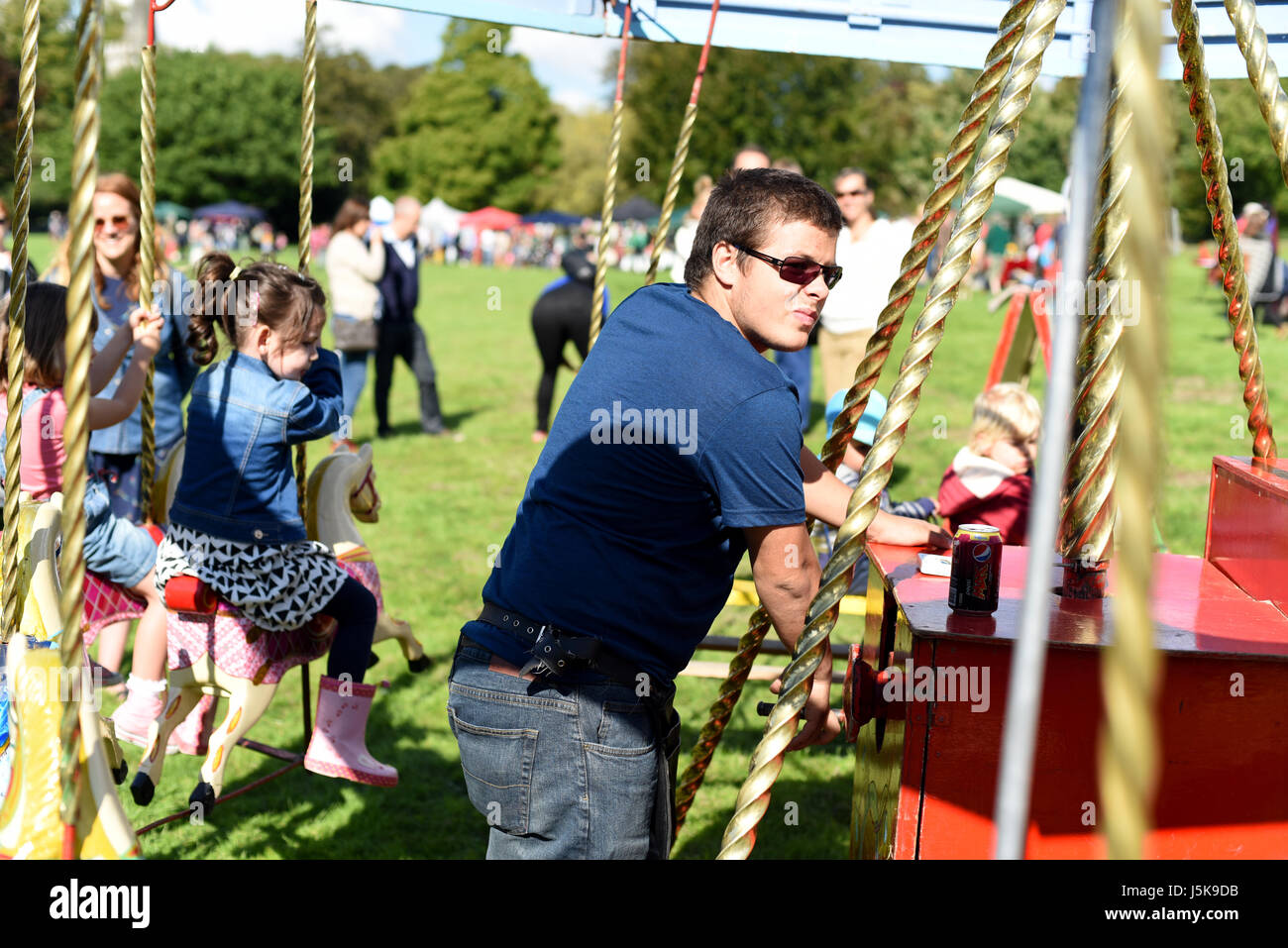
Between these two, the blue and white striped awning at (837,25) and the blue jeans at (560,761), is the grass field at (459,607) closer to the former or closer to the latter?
the blue jeans at (560,761)

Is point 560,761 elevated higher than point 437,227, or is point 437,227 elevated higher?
point 437,227

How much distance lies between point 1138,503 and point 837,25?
3527 millimetres

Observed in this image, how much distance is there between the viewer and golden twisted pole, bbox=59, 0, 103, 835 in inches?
60.5

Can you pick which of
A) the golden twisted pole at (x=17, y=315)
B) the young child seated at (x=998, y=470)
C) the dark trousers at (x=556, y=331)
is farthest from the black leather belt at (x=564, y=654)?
the dark trousers at (x=556, y=331)

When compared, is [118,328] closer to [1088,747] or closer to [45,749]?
[45,749]

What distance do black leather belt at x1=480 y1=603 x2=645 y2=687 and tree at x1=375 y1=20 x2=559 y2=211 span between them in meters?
61.3

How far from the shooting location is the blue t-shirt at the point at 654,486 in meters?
2.00

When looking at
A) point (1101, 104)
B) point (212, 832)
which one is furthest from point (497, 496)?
point (1101, 104)

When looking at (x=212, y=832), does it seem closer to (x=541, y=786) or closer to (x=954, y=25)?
(x=541, y=786)

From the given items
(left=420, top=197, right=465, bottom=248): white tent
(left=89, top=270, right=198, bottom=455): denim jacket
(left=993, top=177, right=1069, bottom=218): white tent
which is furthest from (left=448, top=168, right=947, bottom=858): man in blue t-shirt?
(left=420, top=197, right=465, bottom=248): white tent

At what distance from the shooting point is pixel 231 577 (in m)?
3.38

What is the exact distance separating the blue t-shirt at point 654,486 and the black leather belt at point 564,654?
0.02 metres

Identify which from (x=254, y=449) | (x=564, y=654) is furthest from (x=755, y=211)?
(x=254, y=449)

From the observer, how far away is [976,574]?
224 centimetres
